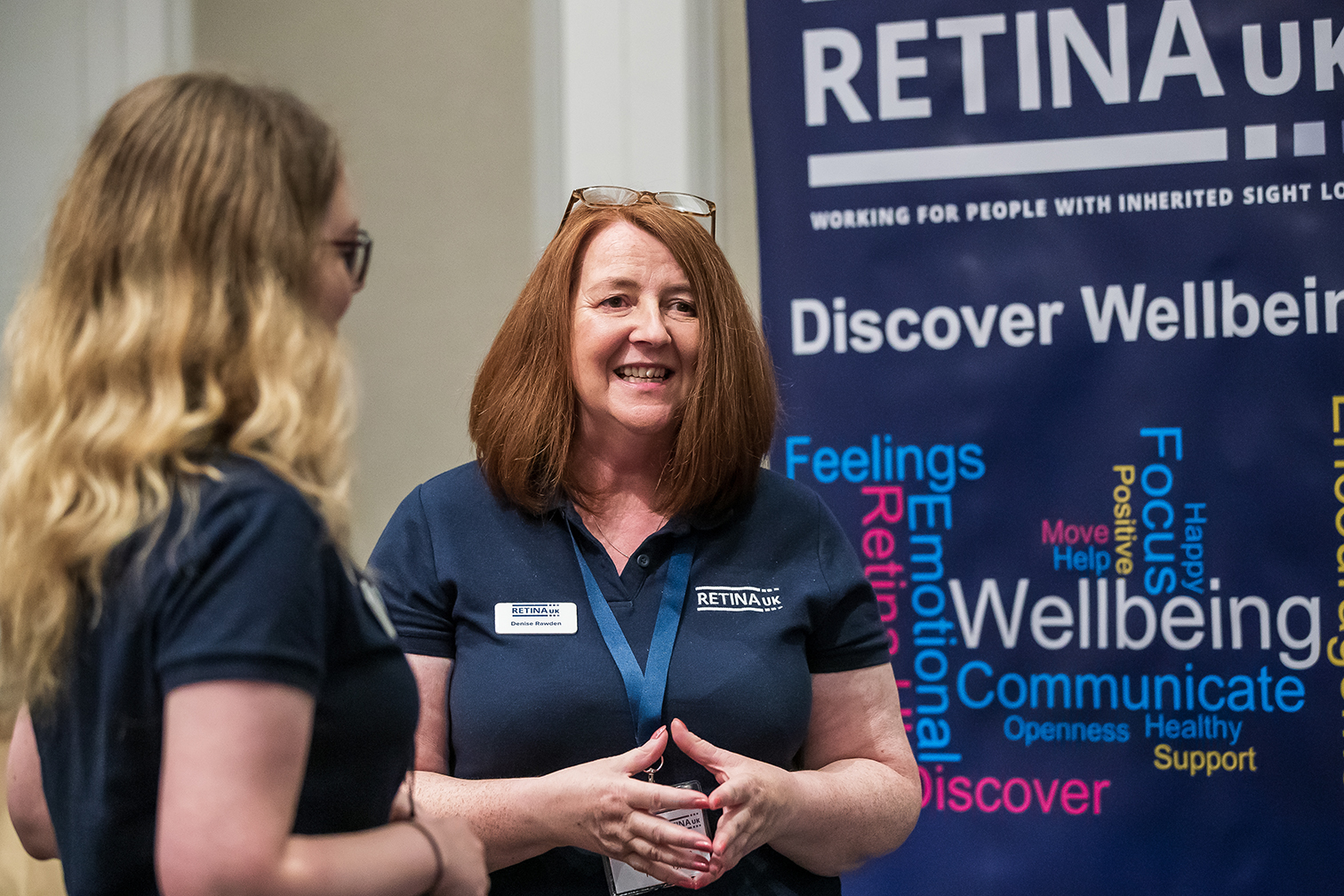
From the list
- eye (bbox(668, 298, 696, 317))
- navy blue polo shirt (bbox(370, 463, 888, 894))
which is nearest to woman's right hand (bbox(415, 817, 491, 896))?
navy blue polo shirt (bbox(370, 463, 888, 894))

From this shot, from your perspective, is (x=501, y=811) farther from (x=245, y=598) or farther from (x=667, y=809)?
(x=245, y=598)

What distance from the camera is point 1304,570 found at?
2.27 meters

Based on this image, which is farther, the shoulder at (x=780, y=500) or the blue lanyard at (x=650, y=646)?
the shoulder at (x=780, y=500)

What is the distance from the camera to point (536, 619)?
1.58m

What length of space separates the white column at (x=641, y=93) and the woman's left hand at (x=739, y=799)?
147 centimetres

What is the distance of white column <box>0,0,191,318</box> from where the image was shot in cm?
277

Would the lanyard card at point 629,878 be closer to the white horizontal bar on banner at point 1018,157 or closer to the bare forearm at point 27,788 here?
the bare forearm at point 27,788

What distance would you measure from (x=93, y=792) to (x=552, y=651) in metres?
0.76

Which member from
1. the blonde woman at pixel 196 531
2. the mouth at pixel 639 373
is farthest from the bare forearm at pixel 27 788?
the mouth at pixel 639 373

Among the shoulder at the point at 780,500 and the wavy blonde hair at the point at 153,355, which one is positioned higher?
the wavy blonde hair at the point at 153,355

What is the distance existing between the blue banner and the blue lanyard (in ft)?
2.94

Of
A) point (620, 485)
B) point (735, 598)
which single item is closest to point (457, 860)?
point (735, 598)

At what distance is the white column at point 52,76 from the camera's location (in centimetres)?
277

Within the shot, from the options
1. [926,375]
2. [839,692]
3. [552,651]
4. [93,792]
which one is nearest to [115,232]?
[93,792]
